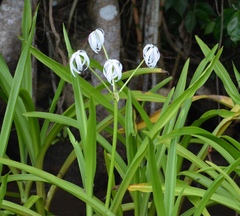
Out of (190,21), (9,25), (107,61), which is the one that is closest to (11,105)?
(107,61)

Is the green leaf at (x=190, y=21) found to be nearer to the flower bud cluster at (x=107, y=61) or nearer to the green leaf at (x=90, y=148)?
the flower bud cluster at (x=107, y=61)

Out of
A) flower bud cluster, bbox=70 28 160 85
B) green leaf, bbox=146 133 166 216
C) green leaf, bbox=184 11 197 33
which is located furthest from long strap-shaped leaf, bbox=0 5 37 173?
green leaf, bbox=184 11 197 33

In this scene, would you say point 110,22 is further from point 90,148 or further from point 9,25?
point 90,148

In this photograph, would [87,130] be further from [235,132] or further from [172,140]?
[235,132]

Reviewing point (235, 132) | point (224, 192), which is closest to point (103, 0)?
point (235, 132)

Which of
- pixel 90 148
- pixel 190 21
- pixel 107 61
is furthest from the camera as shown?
pixel 190 21

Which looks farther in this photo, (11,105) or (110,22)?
(110,22)

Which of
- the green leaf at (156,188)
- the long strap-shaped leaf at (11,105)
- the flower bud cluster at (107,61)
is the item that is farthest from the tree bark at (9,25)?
the green leaf at (156,188)

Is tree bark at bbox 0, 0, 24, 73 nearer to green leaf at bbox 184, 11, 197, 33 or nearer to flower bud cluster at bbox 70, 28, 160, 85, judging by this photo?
green leaf at bbox 184, 11, 197, 33

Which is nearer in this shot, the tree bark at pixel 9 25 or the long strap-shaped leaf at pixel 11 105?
the long strap-shaped leaf at pixel 11 105

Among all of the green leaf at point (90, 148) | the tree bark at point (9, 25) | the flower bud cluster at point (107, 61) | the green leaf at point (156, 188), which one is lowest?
the green leaf at point (156, 188)
